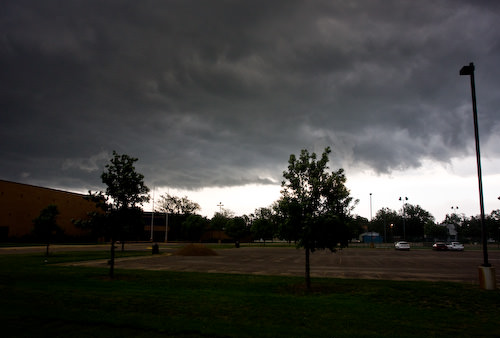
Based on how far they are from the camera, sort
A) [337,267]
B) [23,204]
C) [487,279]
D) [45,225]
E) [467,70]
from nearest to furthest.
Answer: [487,279] → [467,70] → [337,267] → [45,225] → [23,204]

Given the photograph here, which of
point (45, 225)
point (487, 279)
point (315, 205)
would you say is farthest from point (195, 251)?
point (487, 279)

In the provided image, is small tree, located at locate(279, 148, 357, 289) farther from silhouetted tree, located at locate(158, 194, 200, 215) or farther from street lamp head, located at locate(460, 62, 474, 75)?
silhouetted tree, located at locate(158, 194, 200, 215)

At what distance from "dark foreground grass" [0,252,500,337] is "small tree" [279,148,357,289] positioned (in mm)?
2186

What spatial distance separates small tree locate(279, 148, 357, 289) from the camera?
12.9 meters

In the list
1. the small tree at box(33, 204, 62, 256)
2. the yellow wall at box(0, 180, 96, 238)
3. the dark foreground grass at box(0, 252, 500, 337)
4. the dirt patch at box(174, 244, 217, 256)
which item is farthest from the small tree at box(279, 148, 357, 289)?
the yellow wall at box(0, 180, 96, 238)

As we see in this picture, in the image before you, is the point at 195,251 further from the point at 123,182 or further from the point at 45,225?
the point at 123,182

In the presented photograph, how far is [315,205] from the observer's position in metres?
13.7

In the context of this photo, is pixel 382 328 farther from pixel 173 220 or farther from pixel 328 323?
pixel 173 220

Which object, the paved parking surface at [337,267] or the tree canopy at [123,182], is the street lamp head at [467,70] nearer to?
the paved parking surface at [337,267]

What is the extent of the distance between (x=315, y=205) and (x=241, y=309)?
18.7 feet

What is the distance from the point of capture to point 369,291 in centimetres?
1294

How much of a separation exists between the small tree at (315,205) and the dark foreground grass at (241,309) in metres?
2.19

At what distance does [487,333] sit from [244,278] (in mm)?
11213

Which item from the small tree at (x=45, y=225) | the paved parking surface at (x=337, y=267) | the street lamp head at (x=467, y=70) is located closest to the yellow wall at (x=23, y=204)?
the small tree at (x=45, y=225)
